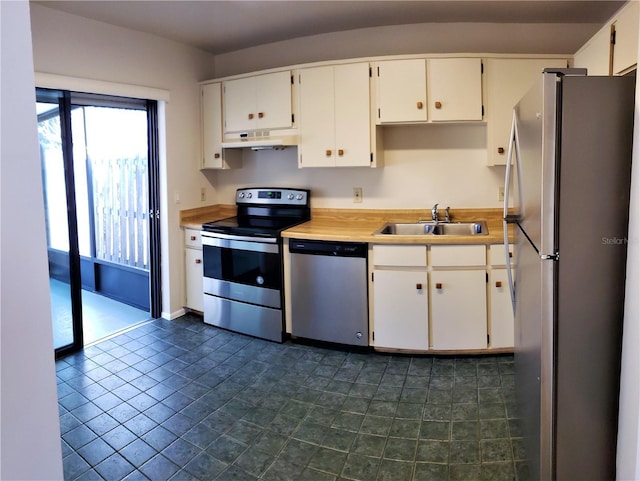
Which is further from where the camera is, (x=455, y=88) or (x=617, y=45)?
(x=455, y=88)

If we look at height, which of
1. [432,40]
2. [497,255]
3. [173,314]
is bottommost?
[173,314]

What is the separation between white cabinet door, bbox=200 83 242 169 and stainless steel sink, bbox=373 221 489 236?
1.67 metres

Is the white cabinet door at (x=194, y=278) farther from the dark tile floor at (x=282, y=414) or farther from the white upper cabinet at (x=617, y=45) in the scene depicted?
the white upper cabinet at (x=617, y=45)

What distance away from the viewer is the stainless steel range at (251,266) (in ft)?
11.0

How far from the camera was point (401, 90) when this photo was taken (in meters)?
3.13

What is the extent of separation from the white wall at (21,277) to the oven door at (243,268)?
269 cm

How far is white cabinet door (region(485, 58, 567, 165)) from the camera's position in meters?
3.01

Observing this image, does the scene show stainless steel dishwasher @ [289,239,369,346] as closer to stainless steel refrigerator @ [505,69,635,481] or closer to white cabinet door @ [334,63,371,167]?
white cabinet door @ [334,63,371,167]

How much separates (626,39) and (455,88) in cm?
115

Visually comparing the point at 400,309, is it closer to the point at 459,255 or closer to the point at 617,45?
the point at 459,255

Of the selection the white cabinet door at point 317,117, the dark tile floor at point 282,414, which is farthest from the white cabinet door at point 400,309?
the white cabinet door at point 317,117

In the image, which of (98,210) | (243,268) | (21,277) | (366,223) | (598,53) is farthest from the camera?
(98,210)

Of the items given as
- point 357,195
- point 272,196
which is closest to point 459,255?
point 357,195

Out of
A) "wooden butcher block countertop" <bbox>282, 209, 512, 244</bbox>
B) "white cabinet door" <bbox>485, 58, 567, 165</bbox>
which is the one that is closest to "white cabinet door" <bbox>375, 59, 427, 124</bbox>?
"white cabinet door" <bbox>485, 58, 567, 165</bbox>
